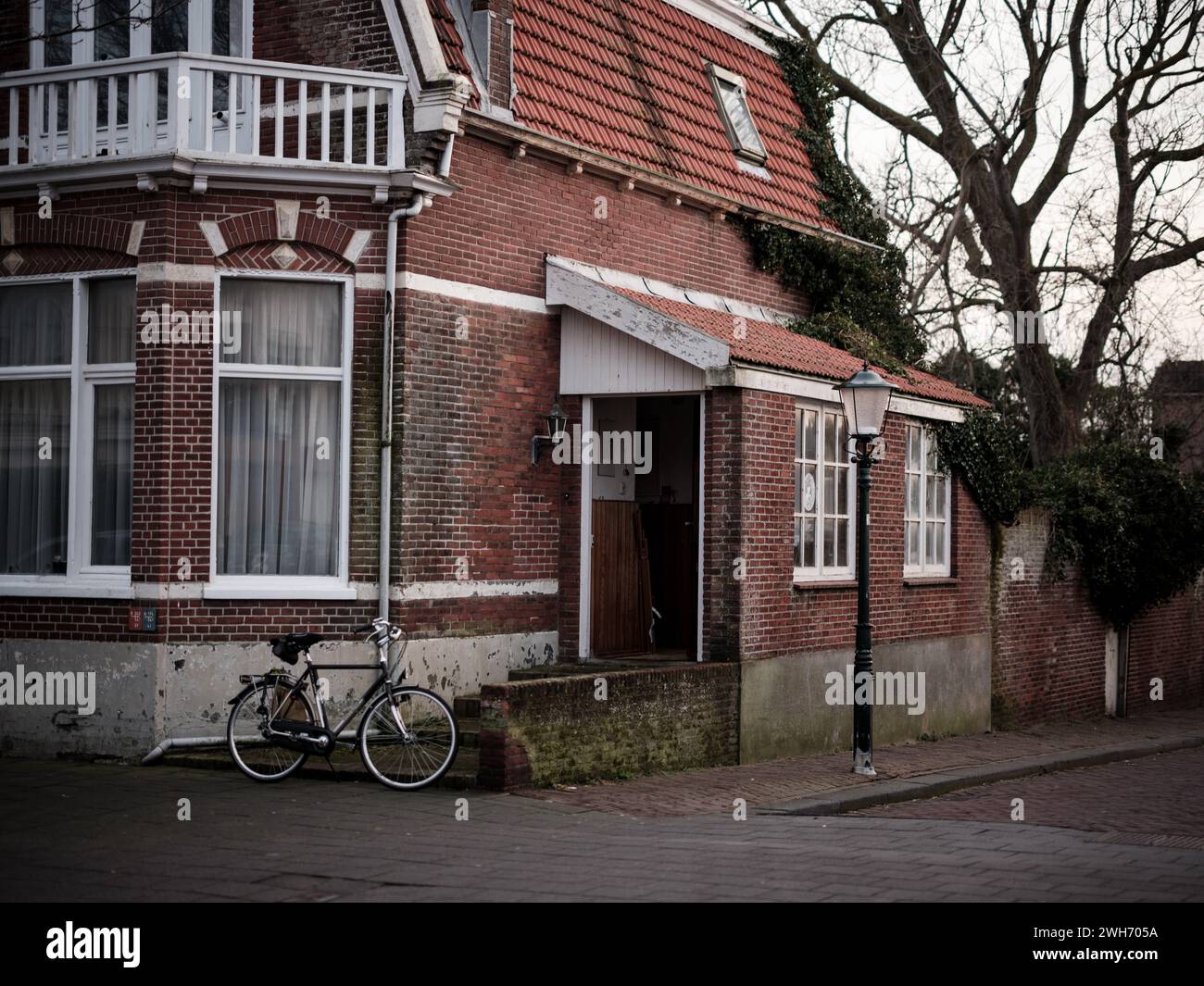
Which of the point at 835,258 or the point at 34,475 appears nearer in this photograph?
the point at 34,475

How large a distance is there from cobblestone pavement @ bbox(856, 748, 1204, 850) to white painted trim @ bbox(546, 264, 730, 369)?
4.48 meters

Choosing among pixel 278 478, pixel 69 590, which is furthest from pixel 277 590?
pixel 69 590

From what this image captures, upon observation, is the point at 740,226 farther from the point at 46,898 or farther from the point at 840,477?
the point at 46,898

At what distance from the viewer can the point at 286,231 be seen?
1311 centimetres

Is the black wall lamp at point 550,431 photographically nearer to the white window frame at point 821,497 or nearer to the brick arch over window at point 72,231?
the white window frame at point 821,497

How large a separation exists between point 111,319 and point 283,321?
153cm

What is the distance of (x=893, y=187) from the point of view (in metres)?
26.8

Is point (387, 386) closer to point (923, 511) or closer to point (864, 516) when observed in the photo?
point (864, 516)

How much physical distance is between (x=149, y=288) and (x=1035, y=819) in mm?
8463

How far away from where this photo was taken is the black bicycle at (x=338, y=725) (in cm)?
1145

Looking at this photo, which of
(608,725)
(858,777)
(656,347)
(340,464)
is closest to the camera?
(608,725)

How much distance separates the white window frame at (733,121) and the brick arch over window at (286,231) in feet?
21.8

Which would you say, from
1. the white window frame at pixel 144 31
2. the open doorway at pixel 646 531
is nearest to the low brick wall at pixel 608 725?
the open doorway at pixel 646 531
